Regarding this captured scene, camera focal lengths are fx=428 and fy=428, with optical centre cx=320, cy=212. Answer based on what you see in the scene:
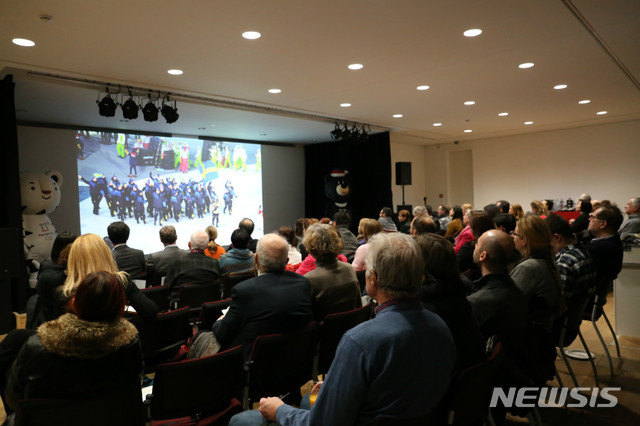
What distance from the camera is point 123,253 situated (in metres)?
4.17

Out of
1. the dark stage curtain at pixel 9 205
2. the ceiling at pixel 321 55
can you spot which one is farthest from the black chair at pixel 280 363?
the dark stage curtain at pixel 9 205

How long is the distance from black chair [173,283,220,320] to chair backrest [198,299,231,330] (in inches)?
30.6

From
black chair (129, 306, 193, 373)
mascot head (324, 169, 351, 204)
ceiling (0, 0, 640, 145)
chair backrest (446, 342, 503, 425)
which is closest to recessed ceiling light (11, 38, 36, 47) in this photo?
ceiling (0, 0, 640, 145)

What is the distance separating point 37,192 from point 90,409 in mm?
6368

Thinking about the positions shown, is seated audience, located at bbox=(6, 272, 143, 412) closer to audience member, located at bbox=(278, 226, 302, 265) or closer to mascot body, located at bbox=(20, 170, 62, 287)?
audience member, located at bbox=(278, 226, 302, 265)

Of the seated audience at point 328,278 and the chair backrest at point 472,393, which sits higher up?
the seated audience at point 328,278

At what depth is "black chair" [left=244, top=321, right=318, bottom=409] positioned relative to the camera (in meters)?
2.26

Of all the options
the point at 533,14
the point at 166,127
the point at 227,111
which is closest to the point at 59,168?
the point at 166,127

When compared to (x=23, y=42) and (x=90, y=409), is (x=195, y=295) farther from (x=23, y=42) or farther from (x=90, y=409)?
(x=23, y=42)

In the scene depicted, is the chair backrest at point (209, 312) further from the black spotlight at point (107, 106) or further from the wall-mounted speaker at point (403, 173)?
the wall-mounted speaker at point (403, 173)

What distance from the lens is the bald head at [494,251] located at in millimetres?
2303

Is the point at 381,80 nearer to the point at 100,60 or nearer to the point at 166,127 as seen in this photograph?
the point at 100,60

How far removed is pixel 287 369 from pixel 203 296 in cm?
168

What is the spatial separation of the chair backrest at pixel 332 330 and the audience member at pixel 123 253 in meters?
2.39
